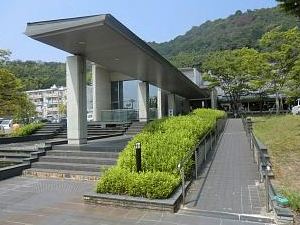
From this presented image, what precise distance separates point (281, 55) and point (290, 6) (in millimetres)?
17406

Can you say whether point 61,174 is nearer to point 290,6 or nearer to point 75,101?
point 75,101

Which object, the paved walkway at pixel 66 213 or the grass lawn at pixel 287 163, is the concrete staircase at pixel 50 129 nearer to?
the paved walkway at pixel 66 213

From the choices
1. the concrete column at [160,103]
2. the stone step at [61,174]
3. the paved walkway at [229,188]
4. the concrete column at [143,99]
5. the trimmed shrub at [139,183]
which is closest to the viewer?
the paved walkway at [229,188]

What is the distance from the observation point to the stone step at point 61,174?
854cm

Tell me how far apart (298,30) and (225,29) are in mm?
49136

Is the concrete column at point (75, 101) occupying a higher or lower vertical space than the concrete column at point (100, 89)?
lower

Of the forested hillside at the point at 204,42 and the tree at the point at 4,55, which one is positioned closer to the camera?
the tree at the point at 4,55

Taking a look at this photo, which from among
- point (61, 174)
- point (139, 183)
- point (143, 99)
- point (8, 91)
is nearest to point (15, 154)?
point (61, 174)

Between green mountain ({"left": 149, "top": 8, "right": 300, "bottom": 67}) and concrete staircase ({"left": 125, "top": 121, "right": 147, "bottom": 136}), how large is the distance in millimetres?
33617

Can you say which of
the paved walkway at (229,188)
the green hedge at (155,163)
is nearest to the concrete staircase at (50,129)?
the green hedge at (155,163)

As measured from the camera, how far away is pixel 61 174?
888cm

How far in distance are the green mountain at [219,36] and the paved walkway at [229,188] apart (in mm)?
40818

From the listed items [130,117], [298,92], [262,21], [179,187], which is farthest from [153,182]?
[262,21]

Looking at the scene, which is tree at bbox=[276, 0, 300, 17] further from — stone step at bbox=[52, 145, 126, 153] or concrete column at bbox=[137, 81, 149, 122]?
concrete column at bbox=[137, 81, 149, 122]
